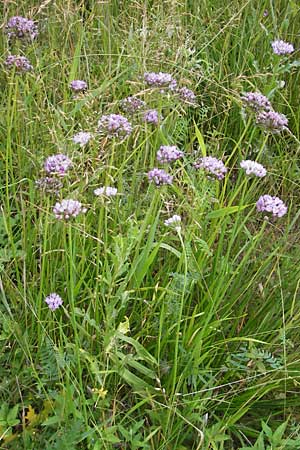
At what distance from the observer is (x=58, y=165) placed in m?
1.38

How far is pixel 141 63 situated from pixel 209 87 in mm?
456

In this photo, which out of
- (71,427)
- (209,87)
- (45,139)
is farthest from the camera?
(209,87)

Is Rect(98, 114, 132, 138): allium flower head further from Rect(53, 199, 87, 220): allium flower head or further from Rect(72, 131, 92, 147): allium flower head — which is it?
Rect(53, 199, 87, 220): allium flower head

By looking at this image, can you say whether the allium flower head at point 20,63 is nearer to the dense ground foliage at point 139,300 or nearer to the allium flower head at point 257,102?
the dense ground foliage at point 139,300

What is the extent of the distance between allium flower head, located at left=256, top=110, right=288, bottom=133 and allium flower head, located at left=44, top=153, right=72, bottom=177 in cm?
48

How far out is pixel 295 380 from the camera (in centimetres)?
144

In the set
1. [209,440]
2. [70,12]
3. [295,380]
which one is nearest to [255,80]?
[70,12]

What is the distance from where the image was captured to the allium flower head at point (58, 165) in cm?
136

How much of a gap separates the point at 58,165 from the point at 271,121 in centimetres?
52

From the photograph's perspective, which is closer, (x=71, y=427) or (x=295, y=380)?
(x=71, y=427)

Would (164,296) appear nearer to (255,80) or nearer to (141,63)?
(141,63)

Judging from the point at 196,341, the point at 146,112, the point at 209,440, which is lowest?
the point at 209,440

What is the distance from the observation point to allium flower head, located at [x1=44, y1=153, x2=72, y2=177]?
4.48 feet

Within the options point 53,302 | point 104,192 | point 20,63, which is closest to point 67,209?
point 104,192
